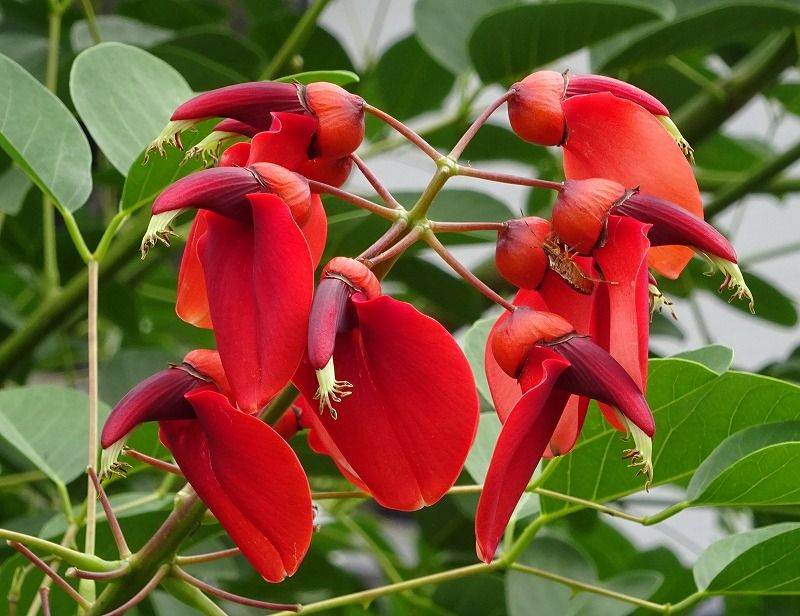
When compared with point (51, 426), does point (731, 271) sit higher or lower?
higher

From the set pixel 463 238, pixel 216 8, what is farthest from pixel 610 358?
pixel 216 8

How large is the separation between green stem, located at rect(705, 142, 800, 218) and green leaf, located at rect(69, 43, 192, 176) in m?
0.63

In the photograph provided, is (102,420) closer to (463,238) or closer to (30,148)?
(30,148)

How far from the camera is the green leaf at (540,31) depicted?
0.90 metres

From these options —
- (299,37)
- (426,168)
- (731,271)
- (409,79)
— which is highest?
(731,271)

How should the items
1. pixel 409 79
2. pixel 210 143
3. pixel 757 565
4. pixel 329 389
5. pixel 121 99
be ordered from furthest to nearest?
pixel 409 79
pixel 121 99
pixel 757 565
pixel 210 143
pixel 329 389

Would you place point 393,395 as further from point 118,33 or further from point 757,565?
point 118,33

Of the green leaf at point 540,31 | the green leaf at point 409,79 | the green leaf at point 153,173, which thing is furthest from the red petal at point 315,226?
the green leaf at point 409,79

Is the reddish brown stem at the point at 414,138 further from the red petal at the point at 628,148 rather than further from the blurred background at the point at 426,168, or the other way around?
the blurred background at the point at 426,168

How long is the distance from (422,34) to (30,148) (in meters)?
0.43

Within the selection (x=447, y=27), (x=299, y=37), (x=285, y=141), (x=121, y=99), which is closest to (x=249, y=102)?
(x=285, y=141)

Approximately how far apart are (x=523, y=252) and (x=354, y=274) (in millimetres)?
80

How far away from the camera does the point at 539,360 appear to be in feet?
1.50

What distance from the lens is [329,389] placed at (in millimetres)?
409
